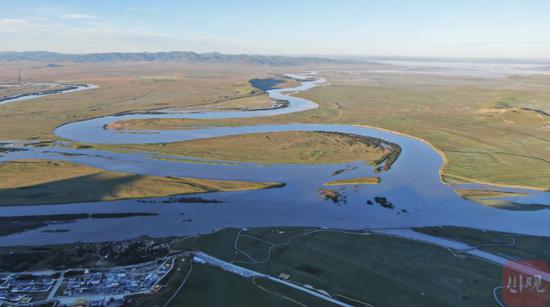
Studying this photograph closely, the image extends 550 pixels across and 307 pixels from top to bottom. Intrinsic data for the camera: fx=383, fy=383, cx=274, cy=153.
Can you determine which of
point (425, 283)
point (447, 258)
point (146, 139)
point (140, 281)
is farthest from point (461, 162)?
point (146, 139)

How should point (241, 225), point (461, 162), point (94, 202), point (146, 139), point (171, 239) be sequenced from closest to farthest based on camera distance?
point (171, 239) < point (241, 225) < point (94, 202) < point (461, 162) < point (146, 139)

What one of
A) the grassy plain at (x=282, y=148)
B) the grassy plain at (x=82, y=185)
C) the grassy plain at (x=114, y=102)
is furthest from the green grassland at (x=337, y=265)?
the grassy plain at (x=114, y=102)

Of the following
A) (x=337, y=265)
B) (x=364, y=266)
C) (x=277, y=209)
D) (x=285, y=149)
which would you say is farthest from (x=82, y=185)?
(x=364, y=266)

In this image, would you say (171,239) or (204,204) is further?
(204,204)

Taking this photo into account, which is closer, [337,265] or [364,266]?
[364,266]

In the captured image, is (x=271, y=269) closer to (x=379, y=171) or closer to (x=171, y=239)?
(x=171, y=239)

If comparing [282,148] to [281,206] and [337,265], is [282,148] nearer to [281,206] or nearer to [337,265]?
[281,206]
